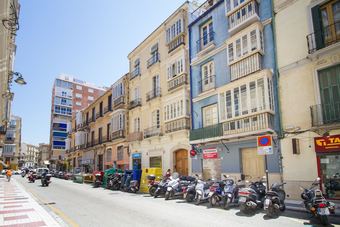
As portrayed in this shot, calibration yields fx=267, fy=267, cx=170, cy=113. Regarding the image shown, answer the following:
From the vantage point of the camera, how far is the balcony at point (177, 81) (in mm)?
19938

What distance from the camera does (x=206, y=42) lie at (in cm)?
1878

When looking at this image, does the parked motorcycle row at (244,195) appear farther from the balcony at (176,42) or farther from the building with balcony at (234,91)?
the balcony at (176,42)

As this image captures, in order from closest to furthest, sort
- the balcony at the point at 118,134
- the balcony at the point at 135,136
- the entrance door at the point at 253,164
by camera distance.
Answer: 1. the entrance door at the point at 253,164
2. the balcony at the point at 135,136
3. the balcony at the point at 118,134

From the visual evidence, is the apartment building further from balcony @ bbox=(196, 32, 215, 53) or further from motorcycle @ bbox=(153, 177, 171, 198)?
motorcycle @ bbox=(153, 177, 171, 198)

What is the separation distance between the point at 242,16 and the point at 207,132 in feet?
23.2

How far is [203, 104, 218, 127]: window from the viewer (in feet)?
56.6

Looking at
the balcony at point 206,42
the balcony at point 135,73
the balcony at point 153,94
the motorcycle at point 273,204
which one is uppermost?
the balcony at point 135,73

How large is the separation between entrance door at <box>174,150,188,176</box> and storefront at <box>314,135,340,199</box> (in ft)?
31.7

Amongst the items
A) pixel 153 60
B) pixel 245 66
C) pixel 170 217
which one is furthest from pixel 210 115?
pixel 170 217

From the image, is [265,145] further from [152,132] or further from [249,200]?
[152,132]

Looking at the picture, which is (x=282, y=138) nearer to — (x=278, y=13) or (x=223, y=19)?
(x=278, y=13)

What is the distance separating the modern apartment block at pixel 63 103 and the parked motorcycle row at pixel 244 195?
62183mm

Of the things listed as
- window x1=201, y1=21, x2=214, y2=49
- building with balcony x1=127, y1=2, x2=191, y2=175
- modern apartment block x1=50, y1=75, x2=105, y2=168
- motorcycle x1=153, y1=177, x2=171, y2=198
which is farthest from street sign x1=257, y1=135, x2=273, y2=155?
modern apartment block x1=50, y1=75, x2=105, y2=168

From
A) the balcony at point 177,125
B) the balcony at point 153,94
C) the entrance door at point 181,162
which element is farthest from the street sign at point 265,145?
the balcony at point 153,94
